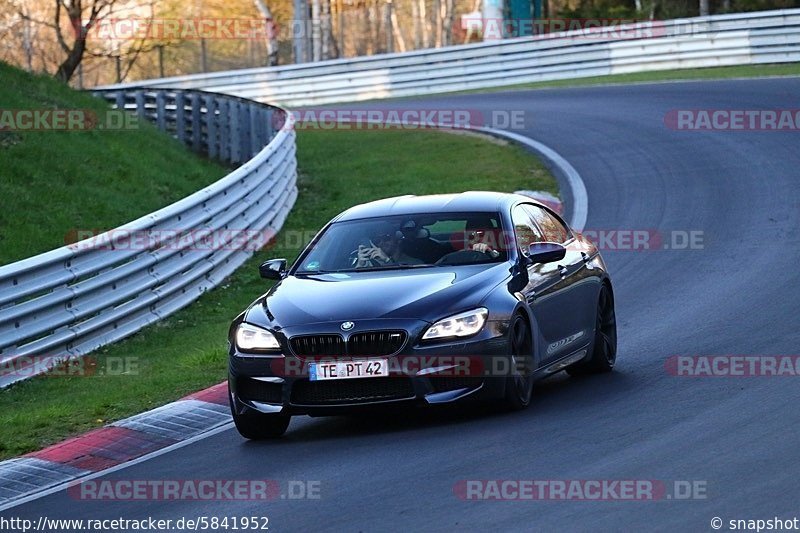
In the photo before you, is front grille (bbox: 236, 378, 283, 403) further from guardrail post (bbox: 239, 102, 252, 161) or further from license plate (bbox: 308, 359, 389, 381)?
guardrail post (bbox: 239, 102, 252, 161)

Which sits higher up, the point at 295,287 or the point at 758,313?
the point at 295,287

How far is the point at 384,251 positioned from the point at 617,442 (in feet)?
8.09

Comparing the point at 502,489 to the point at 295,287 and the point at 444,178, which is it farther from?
the point at 444,178

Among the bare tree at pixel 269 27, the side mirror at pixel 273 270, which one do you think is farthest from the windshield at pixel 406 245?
the bare tree at pixel 269 27

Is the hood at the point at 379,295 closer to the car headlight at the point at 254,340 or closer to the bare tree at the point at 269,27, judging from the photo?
the car headlight at the point at 254,340

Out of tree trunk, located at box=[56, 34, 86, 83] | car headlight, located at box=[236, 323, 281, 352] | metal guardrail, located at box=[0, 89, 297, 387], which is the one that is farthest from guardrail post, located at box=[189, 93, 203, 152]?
car headlight, located at box=[236, 323, 281, 352]

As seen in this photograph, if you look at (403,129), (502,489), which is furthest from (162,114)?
(502,489)

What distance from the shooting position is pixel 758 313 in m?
12.4

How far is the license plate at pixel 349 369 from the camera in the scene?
880 cm

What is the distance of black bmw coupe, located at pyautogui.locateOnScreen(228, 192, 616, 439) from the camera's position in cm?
884

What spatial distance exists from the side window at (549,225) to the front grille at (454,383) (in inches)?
81.7

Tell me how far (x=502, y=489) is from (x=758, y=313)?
18.7ft

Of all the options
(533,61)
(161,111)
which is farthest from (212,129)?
(533,61)

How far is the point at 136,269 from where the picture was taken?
563 inches
